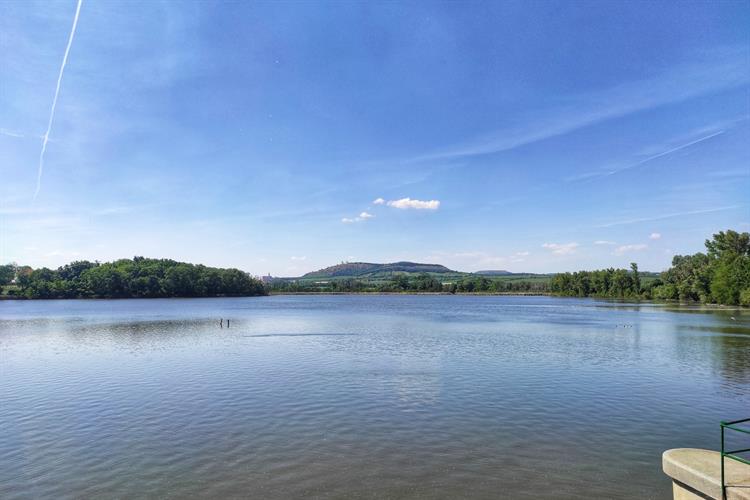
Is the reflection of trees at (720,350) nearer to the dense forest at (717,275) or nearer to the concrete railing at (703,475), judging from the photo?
the concrete railing at (703,475)

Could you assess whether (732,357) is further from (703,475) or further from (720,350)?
(703,475)

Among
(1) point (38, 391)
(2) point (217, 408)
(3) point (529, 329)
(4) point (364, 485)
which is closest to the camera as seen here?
(4) point (364, 485)

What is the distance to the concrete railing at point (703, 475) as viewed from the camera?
9227 mm

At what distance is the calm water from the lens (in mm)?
13648

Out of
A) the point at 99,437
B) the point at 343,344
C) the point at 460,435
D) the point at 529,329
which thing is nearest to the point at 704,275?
the point at 529,329

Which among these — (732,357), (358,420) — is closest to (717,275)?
(732,357)

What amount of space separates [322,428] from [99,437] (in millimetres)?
8665

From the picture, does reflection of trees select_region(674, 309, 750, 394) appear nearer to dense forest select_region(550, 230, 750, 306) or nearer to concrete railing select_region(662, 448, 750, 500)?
concrete railing select_region(662, 448, 750, 500)

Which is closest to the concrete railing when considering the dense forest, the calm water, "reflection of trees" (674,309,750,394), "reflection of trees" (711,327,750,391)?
the calm water

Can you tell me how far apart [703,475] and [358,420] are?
42.8 feet

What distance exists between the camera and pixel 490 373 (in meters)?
30.8

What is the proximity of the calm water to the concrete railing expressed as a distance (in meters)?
2.65

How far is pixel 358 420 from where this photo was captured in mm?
19875

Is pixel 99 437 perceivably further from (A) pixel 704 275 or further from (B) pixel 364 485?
(A) pixel 704 275
